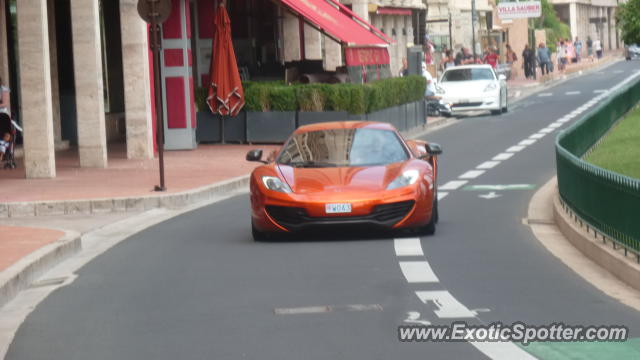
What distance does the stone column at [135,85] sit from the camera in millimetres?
29953

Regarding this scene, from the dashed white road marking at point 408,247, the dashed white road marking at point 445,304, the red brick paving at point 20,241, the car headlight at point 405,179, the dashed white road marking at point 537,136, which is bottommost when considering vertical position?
the dashed white road marking at point 537,136

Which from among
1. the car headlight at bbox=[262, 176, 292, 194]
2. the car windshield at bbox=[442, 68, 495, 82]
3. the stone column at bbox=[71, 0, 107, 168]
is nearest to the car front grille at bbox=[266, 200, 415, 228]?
the car headlight at bbox=[262, 176, 292, 194]

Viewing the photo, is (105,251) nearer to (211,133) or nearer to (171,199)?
A: (171,199)

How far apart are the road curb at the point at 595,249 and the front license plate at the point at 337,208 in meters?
2.25

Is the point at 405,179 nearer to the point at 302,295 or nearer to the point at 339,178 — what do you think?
the point at 339,178

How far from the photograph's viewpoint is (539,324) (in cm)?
1009

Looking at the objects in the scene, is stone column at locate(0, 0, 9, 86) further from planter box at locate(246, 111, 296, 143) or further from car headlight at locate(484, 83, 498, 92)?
car headlight at locate(484, 83, 498, 92)

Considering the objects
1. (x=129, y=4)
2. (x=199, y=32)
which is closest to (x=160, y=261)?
(x=129, y=4)

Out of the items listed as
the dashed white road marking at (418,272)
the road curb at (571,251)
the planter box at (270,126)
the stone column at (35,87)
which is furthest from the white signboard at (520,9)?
the dashed white road marking at (418,272)

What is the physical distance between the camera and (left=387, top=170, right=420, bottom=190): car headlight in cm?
1591

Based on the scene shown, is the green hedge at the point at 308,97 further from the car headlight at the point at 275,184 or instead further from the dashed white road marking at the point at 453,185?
the car headlight at the point at 275,184

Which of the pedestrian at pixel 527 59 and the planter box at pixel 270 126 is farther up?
the pedestrian at pixel 527 59

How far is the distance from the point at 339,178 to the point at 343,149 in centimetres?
89

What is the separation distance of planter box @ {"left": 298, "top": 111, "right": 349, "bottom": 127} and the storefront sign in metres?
2.70
